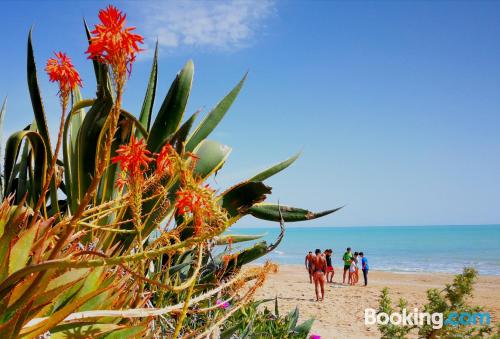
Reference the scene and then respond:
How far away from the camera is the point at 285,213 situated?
366 cm

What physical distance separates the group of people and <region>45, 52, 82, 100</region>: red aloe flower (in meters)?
12.3

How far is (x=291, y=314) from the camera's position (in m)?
4.27

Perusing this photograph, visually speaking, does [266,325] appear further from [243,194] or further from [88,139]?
[88,139]

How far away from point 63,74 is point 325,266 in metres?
12.7

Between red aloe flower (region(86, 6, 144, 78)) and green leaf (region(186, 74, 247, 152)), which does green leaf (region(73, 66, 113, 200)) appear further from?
red aloe flower (region(86, 6, 144, 78))

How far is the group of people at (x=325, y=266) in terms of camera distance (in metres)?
13.2

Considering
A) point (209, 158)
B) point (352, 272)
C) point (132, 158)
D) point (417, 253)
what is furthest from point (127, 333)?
point (417, 253)

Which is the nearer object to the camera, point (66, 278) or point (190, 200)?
point (190, 200)

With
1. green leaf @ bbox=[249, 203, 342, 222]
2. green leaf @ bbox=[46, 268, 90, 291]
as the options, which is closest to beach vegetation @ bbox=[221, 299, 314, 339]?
green leaf @ bbox=[249, 203, 342, 222]

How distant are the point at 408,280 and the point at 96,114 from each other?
25112 millimetres

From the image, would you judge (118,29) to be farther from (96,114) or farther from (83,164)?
(83,164)

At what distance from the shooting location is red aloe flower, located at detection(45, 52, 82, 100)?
131 centimetres

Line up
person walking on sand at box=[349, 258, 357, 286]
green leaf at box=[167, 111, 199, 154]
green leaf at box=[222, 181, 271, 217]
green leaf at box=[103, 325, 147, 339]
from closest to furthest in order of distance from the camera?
green leaf at box=[103, 325, 147, 339]
green leaf at box=[222, 181, 271, 217]
green leaf at box=[167, 111, 199, 154]
person walking on sand at box=[349, 258, 357, 286]

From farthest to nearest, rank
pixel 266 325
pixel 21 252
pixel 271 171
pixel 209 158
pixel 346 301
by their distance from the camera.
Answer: pixel 346 301 < pixel 266 325 < pixel 271 171 < pixel 209 158 < pixel 21 252
